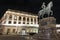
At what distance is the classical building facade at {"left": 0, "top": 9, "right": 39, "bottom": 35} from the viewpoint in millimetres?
35969

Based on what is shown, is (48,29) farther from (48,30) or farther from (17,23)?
(17,23)

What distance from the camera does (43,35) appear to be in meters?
14.9

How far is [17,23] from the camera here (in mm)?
43219

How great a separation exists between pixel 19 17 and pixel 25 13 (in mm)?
3145

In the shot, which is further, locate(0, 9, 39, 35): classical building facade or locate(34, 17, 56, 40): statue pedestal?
locate(0, 9, 39, 35): classical building facade

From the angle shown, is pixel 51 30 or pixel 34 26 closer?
pixel 51 30

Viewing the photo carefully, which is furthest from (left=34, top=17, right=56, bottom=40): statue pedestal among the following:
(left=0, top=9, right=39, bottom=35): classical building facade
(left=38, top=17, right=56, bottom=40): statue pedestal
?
(left=0, top=9, right=39, bottom=35): classical building facade

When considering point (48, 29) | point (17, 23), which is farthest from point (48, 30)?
point (17, 23)

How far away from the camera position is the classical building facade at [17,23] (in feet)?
118

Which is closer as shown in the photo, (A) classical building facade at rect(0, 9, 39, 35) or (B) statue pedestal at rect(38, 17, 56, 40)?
(B) statue pedestal at rect(38, 17, 56, 40)

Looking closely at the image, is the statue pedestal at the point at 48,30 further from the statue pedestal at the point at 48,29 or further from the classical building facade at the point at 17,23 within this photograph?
the classical building facade at the point at 17,23

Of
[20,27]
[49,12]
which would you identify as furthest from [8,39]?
[20,27]

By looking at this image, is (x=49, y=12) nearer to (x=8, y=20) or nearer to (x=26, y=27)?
(x=26, y=27)

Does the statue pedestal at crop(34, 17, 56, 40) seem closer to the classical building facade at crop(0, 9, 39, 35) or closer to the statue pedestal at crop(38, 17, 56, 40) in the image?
the statue pedestal at crop(38, 17, 56, 40)
